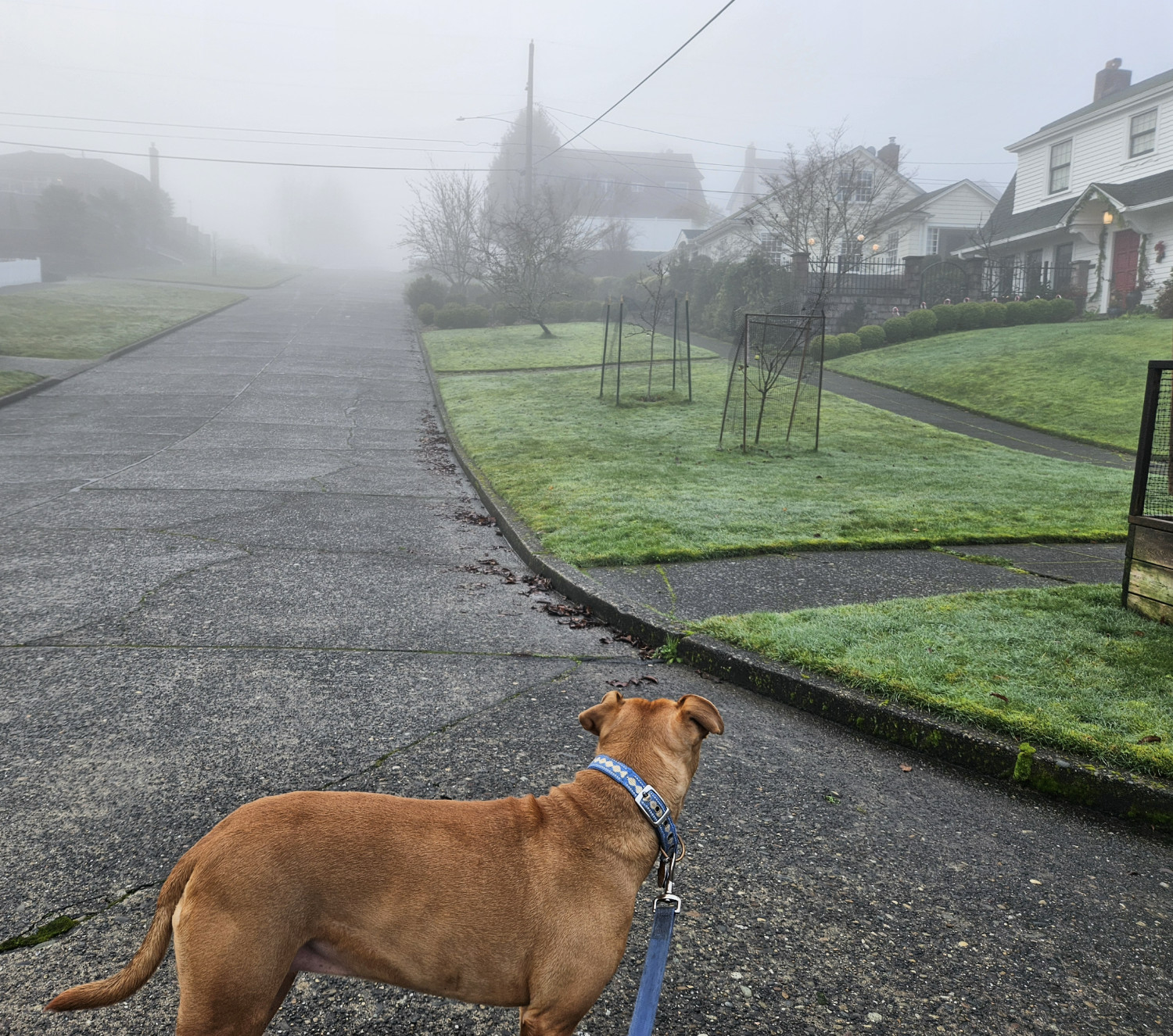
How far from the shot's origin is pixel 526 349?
30.7m

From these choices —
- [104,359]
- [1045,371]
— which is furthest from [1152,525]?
[104,359]

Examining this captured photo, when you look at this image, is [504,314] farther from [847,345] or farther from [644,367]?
[847,345]

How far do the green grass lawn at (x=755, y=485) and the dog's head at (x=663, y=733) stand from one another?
5004mm

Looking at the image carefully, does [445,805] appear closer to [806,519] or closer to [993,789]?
[993,789]

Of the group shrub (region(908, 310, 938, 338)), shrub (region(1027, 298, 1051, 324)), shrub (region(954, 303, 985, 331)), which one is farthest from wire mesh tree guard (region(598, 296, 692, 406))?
shrub (region(1027, 298, 1051, 324))

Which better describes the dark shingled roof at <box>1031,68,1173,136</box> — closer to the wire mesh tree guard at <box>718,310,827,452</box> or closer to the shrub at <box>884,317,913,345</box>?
the shrub at <box>884,317,913,345</box>

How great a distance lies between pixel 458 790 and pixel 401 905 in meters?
1.73

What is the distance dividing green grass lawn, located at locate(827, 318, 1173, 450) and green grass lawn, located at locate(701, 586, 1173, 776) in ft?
40.0

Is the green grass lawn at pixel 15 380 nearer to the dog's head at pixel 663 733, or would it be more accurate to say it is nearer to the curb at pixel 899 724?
the curb at pixel 899 724

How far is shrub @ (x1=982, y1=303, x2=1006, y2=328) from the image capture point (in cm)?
2805

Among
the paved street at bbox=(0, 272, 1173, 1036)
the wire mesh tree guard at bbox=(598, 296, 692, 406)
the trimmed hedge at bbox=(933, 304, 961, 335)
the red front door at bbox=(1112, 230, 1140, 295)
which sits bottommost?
the paved street at bbox=(0, 272, 1173, 1036)

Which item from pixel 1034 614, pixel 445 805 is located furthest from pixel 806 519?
pixel 445 805

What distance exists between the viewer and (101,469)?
11.2 m

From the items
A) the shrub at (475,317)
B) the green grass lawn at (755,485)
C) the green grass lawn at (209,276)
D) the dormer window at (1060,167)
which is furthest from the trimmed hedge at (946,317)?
the green grass lawn at (209,276)
